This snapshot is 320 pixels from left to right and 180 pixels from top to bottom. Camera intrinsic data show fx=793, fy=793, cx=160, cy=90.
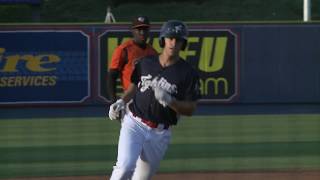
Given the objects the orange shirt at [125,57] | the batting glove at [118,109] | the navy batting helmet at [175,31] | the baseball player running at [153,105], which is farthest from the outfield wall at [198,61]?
the navy batting helmet at [175,31]

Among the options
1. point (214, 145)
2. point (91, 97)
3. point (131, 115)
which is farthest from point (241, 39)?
point (131, 115)

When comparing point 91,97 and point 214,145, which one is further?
point 91,97

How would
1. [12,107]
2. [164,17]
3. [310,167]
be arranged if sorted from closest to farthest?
[310,167], [12,107], [164,17]

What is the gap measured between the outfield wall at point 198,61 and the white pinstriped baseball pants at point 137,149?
42.0 ft

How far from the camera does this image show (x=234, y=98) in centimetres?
1973

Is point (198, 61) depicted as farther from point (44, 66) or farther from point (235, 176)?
point (235, 176)

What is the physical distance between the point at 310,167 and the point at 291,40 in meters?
9.69

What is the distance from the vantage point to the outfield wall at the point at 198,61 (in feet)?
63.4

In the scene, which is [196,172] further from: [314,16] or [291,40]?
[314,16]

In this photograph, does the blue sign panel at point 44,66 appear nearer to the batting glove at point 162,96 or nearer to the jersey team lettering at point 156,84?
the jersey team lettering at point 156,84

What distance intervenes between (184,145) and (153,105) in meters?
6.35

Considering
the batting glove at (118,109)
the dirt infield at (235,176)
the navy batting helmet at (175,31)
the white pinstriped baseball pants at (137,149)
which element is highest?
the navy batting helmet at (175,31)

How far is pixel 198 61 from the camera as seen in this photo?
19734mm

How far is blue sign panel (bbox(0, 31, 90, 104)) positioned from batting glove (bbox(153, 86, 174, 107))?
13549 millimetres
